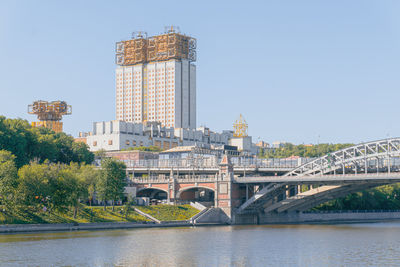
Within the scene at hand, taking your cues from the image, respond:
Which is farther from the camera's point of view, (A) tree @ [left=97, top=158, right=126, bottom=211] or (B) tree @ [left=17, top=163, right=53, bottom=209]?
(A) tree @ [left=97, top=158, right=126, bottom=211]

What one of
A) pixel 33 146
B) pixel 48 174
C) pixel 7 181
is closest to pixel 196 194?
pixel 33 146

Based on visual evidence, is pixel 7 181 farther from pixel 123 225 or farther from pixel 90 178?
pixel 90 178

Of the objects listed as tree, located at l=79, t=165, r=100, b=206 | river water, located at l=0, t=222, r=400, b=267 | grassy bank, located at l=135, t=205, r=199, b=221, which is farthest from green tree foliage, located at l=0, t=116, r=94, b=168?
river water, located at l=0, t=222, r=400, b=267

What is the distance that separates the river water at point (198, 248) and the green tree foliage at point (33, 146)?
3414cm

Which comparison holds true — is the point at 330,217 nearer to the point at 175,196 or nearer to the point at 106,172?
the point at 175,196

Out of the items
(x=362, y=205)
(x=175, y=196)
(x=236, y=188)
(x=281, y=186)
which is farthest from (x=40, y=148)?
(x=362, y=205)

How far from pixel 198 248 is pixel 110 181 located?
41247mm

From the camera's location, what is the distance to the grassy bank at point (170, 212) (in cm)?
12244

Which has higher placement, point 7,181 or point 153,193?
point 7,181

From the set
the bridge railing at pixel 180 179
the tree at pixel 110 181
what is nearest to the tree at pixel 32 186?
the tree at pixel 110 181

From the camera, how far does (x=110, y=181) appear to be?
120938 millimetres

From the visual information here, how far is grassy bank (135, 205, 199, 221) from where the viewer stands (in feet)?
402

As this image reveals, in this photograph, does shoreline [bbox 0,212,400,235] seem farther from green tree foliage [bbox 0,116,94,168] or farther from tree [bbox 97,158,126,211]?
green tree foliage [bbox 0,116,94,168]

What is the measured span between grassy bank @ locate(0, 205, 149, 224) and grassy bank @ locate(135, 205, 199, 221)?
10.2 feet
